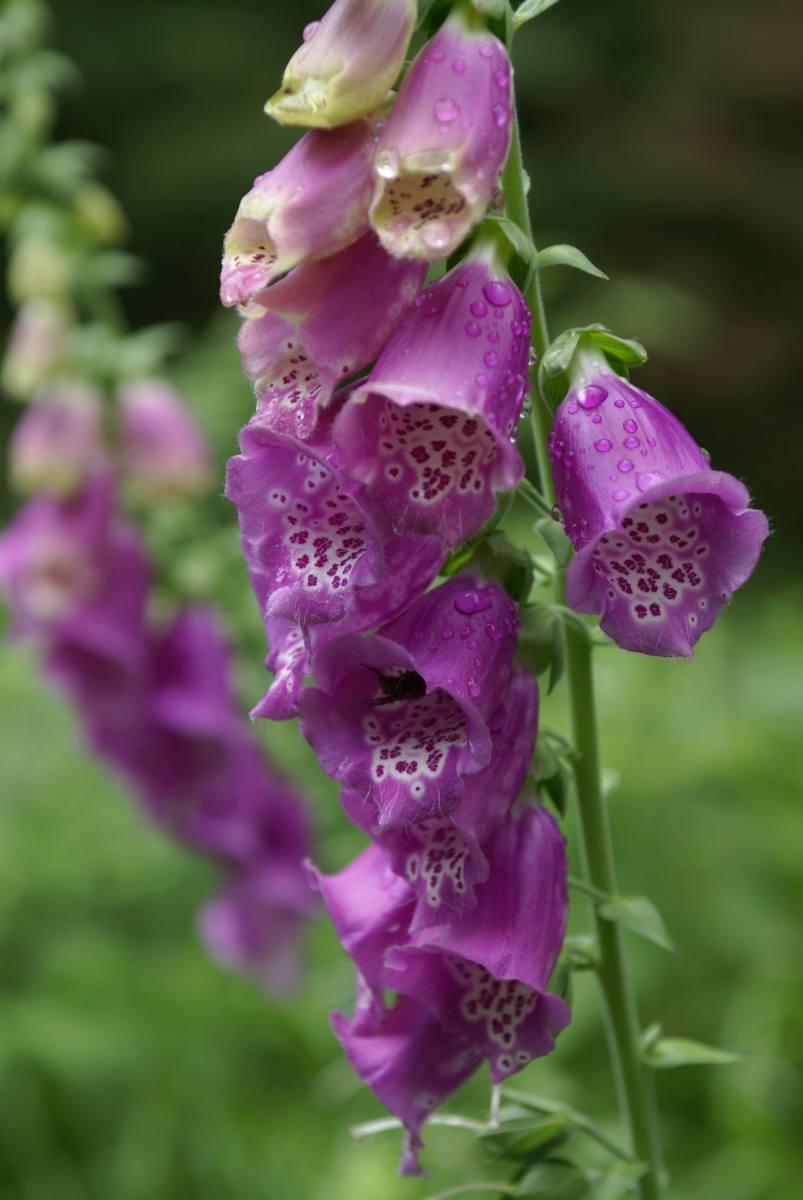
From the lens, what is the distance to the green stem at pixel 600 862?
2.84ft

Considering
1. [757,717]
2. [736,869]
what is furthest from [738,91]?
[736,869]

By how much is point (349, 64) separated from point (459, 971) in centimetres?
51

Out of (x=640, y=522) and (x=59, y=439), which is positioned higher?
(x=640, y=522)

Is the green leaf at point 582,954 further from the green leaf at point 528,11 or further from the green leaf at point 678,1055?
the green leaf at point 528,11

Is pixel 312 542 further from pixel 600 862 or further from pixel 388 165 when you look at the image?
pixel 600 862

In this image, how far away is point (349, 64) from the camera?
Result: 0.74 metres

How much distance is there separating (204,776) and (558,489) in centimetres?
158

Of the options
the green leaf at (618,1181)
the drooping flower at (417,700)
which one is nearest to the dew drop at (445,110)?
the drooping flower at (417,700)

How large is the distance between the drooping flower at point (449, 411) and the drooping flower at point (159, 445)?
141 cm

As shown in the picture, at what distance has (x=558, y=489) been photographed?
777mm

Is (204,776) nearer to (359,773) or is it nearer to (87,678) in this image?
(87,678)

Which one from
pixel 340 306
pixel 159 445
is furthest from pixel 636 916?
pixel 159 445

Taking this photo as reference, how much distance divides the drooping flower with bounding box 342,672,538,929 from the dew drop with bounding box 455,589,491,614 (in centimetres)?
5

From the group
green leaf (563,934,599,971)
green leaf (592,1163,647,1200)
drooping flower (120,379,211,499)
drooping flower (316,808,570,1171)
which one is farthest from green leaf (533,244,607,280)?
drooping flower (120,379,211,499)
